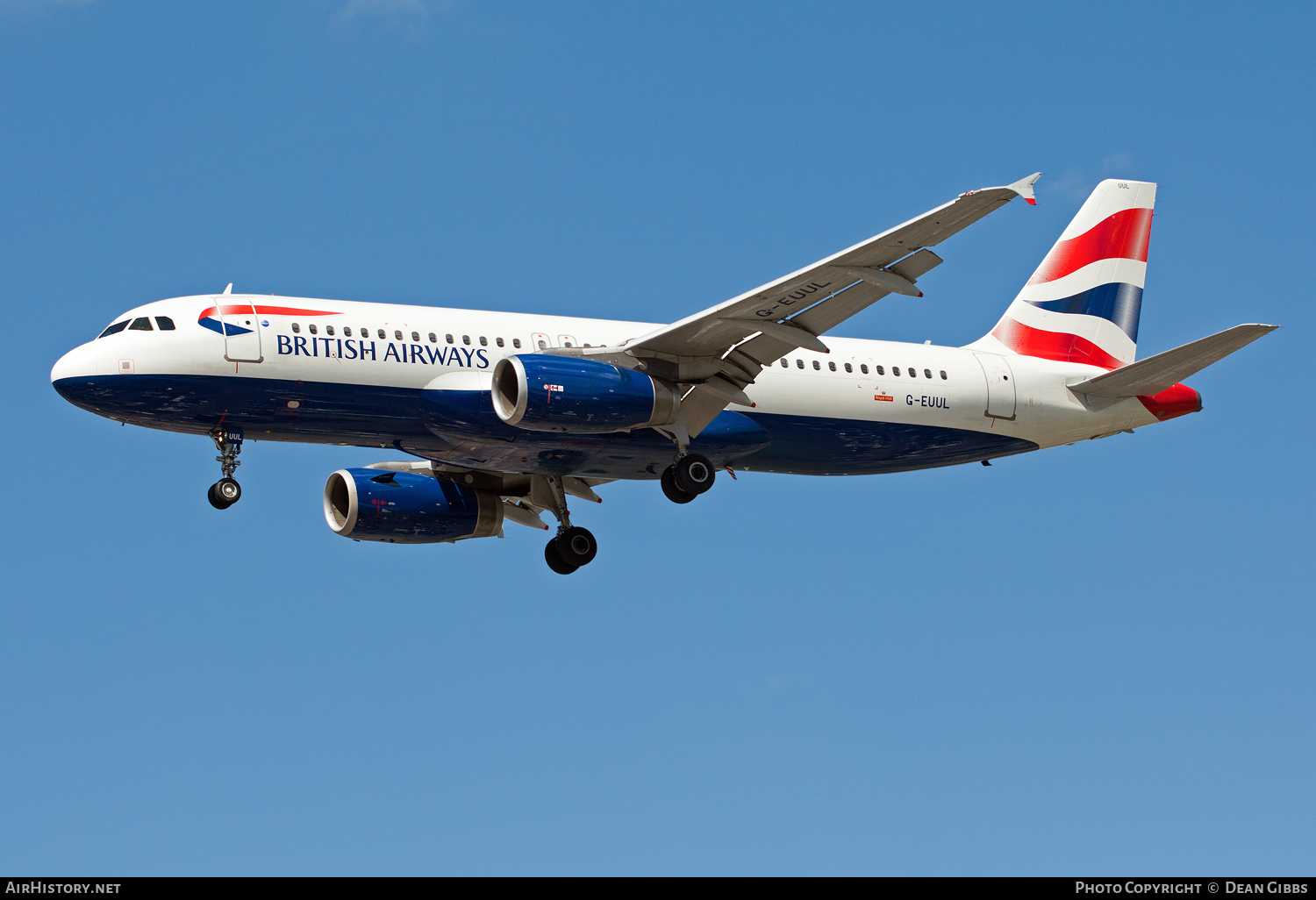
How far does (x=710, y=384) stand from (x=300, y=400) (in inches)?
329

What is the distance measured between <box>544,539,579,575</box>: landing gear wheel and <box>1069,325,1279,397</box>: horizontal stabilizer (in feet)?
41.2

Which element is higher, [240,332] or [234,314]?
[234,314]

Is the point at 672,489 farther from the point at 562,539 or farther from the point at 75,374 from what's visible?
the point at 75,374

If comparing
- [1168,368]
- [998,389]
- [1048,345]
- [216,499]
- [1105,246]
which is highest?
[1105,246]

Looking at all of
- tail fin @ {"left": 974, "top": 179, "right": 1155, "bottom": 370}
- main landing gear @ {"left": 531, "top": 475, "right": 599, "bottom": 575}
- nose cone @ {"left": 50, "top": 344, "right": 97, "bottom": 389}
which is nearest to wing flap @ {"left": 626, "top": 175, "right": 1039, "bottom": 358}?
main landing gear @ {"left": 531, "top": 475, "right": 599, "bottom": 575}

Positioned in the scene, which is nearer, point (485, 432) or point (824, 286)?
point (824, 286)

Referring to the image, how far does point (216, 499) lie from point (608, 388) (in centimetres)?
819

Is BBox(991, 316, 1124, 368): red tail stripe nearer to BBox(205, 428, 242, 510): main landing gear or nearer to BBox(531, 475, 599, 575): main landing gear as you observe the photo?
BBox(531, 475, 599, 575): main landing gear

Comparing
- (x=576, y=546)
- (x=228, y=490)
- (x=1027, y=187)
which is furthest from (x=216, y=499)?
(x=1027, y=187)

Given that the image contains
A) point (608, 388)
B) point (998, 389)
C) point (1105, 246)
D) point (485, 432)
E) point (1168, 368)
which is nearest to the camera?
point (608, 388)

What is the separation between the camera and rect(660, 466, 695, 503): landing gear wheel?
35.3 meters

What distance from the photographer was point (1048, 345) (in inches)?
1599

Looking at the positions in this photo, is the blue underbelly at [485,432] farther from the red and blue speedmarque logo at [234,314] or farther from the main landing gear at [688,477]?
the red and blue speedmarque logo at [234,314]

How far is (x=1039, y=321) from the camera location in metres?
41.0
